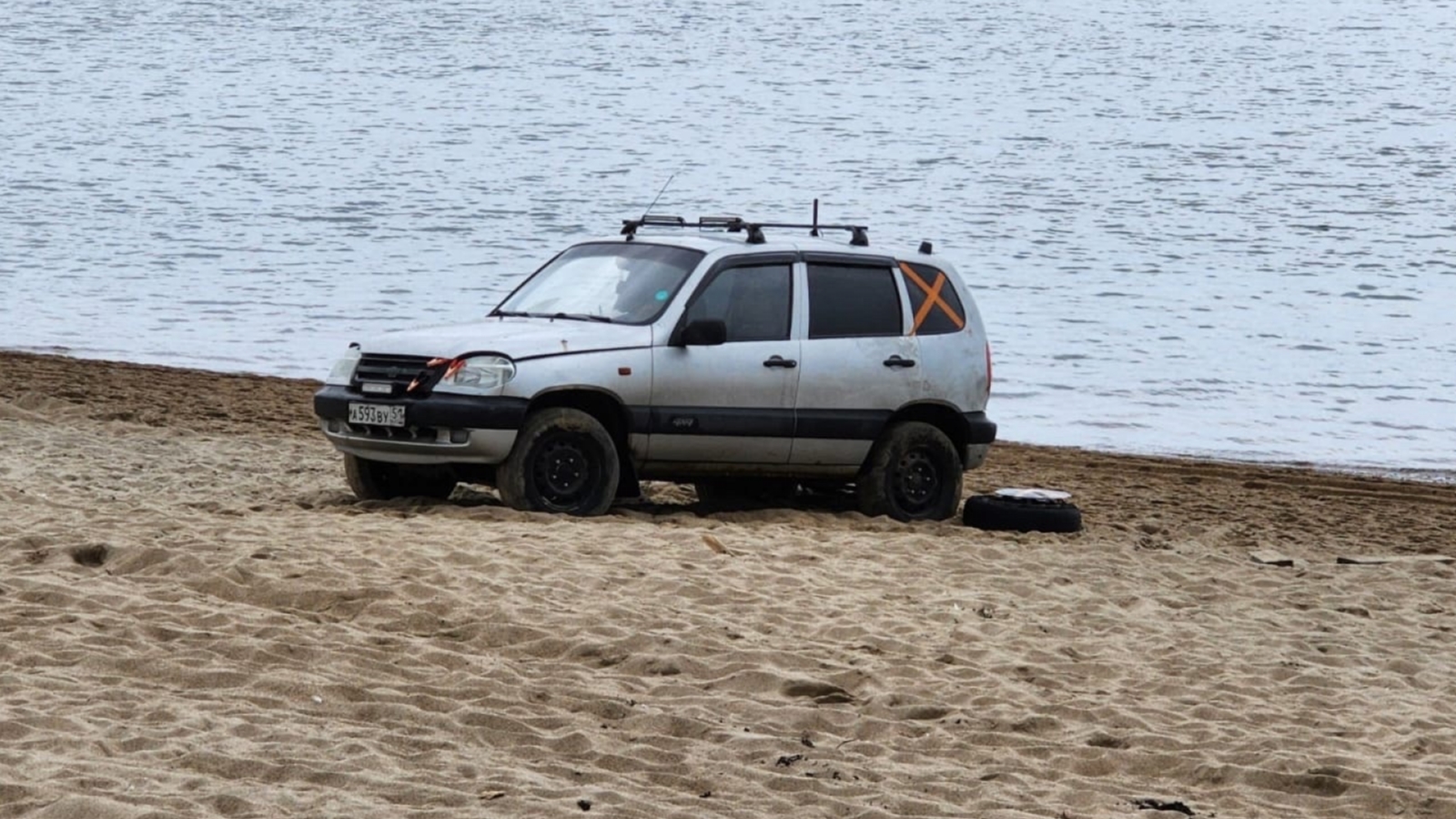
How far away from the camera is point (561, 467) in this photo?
38.4ft

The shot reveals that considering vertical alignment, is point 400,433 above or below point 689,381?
below

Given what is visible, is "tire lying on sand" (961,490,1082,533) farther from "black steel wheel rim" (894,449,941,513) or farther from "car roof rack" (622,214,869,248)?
"car roof rack" (622,214,869,248)

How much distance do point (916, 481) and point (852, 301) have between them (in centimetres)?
114

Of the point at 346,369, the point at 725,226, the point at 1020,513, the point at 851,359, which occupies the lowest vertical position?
the point at 1020,513

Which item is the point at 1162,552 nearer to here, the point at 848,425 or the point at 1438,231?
the point at 848,425

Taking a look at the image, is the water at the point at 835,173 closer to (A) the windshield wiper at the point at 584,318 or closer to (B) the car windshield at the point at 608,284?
(B) the car windshield at the point at 608,284

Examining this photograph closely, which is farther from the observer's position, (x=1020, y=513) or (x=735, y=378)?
(x=1020, y=513)

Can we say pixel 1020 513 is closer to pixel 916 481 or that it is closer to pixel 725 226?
pixel 916 481

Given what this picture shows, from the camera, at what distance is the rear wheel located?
479 inches

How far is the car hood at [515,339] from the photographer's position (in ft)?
37.9

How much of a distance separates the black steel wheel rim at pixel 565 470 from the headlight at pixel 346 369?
3.70 ft

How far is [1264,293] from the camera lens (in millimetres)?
33344

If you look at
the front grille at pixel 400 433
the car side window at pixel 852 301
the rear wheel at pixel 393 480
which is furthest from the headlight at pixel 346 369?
the car side window at pixel 852 301

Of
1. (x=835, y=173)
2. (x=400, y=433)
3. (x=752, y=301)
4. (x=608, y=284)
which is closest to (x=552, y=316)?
(x=608, y=284)
